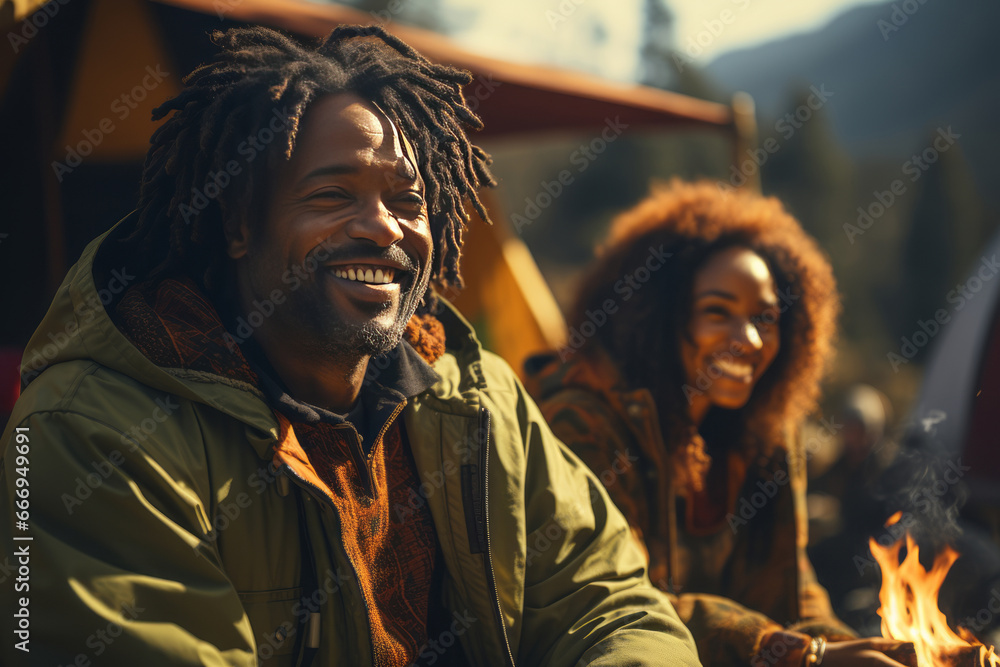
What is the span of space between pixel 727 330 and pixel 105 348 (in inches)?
86.3

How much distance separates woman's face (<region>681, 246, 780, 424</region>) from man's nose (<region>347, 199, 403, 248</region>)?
61.9 inches

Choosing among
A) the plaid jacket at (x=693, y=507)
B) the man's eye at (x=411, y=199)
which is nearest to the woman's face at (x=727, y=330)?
the plaid jacket at (x=693, y=507)

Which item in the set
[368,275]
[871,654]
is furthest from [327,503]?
[871,654]

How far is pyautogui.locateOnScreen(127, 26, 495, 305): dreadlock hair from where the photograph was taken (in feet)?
6.30

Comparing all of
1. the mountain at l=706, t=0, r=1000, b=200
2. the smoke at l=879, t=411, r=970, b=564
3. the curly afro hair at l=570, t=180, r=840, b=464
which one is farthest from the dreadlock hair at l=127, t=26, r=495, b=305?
the mountain at l=706, t=0, r=1000, b=200

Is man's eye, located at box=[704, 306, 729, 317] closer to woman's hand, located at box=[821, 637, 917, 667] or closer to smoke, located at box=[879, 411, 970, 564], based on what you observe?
smoke, located at box=[879, 411, 970, 564]

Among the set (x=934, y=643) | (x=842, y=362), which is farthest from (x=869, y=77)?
(x=934, y=643)

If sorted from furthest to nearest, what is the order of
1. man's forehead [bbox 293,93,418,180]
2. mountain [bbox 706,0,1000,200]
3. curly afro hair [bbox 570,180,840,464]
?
mountain [bbox 706,0,1000,200] < curly afro hair [bbox 570,180,840,464] < man's forehead [bbox 293,93,418,180]

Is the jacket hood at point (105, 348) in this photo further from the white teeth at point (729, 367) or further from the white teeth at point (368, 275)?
the white teeth at point (729, 367)

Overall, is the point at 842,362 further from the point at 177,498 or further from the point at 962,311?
the point at 177,498

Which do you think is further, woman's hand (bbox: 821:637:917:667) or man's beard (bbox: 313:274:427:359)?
woman's hand (bbox: 821:637:917:667)

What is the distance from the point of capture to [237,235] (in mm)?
1977

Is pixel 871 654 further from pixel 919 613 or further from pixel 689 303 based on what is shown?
pixel 689 303

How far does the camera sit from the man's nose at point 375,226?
6.25 feet
